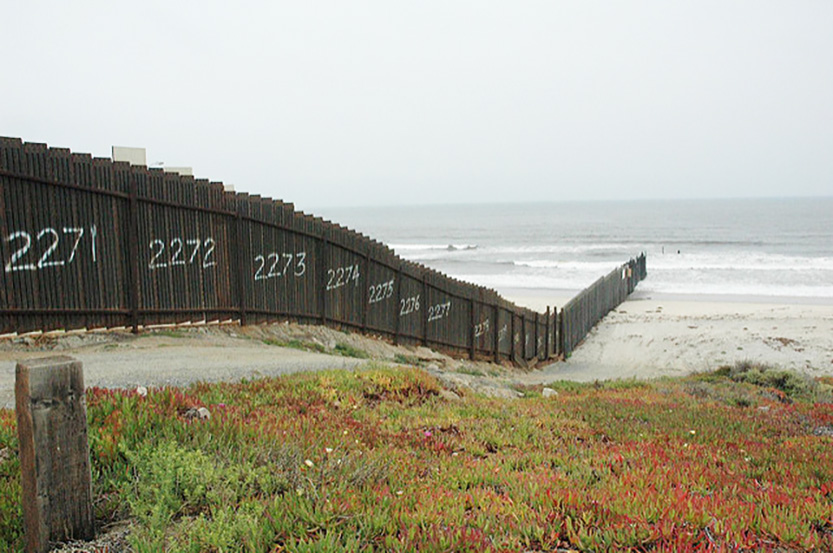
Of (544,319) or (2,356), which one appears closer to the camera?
(2,356)

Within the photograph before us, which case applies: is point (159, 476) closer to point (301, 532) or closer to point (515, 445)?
point (301, 532)

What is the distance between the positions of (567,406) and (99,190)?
725 cm

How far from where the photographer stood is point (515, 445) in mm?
5926

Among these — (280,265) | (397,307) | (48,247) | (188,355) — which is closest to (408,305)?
(397,307)

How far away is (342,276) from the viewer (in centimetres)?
1411

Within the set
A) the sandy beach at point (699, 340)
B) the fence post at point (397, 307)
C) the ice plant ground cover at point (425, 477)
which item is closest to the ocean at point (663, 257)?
the sandy beach at point (699, 340)

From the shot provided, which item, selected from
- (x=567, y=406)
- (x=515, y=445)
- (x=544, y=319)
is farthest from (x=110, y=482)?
(x=544, y=319)

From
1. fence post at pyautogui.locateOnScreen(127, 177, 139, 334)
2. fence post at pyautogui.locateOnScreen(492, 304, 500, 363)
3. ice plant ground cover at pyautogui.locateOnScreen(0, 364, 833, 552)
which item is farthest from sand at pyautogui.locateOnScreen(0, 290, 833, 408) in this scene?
ice plant ground cover at pyautogui.locateOnScreen(0, 364, 833, 552)

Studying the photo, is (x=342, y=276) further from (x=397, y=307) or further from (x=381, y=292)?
(x=397, y=307)

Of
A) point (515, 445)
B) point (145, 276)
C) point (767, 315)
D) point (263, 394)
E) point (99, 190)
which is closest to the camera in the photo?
point (515, 445)

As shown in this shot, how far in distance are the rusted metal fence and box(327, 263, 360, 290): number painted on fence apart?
36.2 feet

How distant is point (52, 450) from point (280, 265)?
9.46m

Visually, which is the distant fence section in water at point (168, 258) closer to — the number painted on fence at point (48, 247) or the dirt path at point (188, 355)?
the number painted on fence at point (48, 247)

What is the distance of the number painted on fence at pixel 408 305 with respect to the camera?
53.3ft
